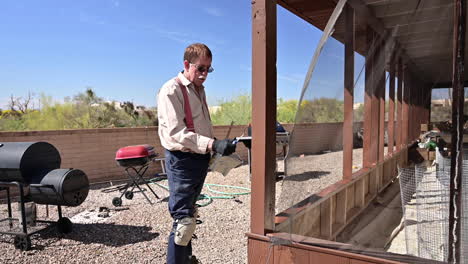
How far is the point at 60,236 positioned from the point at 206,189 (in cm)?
262

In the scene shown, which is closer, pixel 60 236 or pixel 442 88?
pixel 442 88

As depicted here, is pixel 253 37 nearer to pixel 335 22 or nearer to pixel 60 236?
pixel 335 22

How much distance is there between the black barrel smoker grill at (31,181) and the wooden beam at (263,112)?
2125mm

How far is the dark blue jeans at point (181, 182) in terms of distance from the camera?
179 cm

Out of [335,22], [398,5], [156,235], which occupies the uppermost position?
[398,5]

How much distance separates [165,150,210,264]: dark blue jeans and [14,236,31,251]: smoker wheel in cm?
185

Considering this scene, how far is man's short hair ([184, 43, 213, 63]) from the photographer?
5.84ft

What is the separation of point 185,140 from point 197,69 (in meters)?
0.43

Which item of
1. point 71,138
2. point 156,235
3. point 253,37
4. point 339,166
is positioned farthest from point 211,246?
point 71,138

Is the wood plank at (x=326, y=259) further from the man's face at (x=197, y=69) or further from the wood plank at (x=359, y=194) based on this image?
the wood plank at (x=359, y=194)

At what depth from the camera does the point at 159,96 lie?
1.79 metres

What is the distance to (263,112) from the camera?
5.72 ft

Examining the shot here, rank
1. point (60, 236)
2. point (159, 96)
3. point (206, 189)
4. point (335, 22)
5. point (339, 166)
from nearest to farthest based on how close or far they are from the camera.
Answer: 1. point (335, 22)
2. point (159, 96)
3. point (339, 166)
4. point (60, 236)
5. point (206, 189)

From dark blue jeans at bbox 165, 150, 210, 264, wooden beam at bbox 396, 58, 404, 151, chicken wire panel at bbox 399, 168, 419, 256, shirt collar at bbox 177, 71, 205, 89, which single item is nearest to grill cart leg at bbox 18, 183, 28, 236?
dark blue jeans at bbox 165, 150, 210, 264
